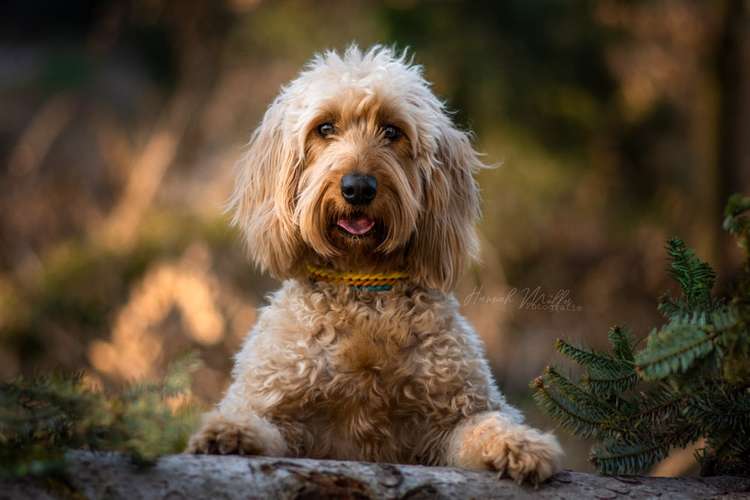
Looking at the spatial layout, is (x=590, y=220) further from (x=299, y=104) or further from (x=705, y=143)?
(x=299, y=104)

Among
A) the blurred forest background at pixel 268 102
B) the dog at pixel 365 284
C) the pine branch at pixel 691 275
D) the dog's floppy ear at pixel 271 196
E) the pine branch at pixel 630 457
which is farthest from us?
the blurred forest background at pixel 268 102

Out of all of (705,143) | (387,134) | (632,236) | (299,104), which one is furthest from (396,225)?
(632,236)

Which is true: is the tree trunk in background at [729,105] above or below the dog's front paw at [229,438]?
above

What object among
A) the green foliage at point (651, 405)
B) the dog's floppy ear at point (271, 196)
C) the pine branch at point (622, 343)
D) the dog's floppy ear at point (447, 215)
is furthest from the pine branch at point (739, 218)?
the dog's floppy ear at point (271, 196)

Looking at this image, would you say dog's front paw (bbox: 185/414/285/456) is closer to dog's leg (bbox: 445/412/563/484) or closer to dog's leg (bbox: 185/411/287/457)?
dog's leg (bbox: 185/411/287/457)

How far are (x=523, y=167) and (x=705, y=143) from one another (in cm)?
191

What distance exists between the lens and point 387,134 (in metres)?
3.66

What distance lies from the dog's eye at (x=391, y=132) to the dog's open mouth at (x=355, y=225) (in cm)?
38

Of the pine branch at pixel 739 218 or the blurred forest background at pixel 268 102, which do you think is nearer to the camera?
the pine branch at pixel 739 218

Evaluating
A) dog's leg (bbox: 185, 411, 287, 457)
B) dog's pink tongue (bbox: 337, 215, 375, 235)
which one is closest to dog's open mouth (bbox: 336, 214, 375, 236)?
dog's pink tongue (bbox: 337, 215, 375, 235)

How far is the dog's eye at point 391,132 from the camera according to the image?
3646 millimetres

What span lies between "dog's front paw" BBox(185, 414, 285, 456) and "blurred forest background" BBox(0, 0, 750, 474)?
→ 17.2 feet

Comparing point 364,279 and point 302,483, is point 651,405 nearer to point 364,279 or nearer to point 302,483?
point 364,279

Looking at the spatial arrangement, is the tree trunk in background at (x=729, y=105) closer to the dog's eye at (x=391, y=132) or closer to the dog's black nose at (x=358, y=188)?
the dog's eye at (x=391, y=132)
